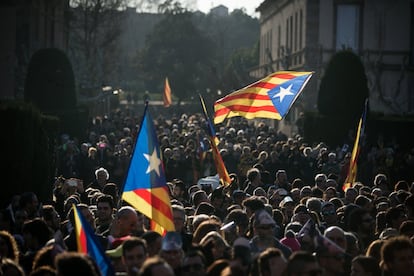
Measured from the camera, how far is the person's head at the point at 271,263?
948 cm

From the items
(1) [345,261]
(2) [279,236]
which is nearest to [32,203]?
(2) [279,236]

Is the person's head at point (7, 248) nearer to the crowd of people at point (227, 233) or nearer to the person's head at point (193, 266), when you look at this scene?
the crowd of people at point (227, 233)

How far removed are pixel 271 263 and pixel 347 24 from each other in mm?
47147

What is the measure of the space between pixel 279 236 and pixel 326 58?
42542 millimetres

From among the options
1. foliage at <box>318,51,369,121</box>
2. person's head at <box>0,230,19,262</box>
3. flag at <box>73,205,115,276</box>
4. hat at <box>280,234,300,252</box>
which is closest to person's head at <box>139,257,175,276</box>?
flag at <box>73,205,115,276</box>

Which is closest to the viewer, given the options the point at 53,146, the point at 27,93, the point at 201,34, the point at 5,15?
the point at 53,146

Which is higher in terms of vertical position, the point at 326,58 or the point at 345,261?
the point at 326,58

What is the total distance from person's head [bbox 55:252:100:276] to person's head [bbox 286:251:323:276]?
1546 mm

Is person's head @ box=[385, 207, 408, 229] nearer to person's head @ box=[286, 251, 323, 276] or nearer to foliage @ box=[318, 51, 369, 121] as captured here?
person's head @ box=[286, 251, 323, 276]

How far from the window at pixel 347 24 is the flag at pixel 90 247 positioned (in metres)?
46.4

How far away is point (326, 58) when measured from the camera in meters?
56.1

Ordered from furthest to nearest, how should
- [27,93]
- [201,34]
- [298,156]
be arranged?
[201,34] → [27,93] → [298,156]

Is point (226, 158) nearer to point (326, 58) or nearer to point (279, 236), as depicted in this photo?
point (279, 236)

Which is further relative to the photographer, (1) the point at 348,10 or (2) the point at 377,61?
(1) the point at 348,10
